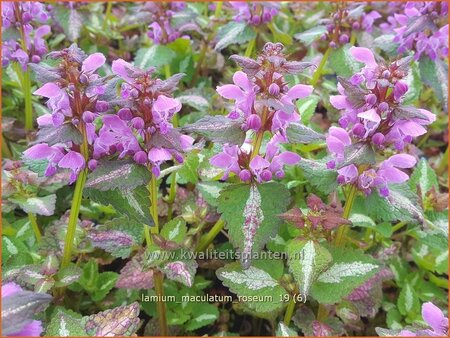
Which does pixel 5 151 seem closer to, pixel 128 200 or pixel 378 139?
pixel 128 200

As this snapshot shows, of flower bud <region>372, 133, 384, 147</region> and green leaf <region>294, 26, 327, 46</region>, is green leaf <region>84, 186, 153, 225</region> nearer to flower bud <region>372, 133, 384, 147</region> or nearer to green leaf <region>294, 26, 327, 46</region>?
flower bud <region>372, 133, 384, 147</region>

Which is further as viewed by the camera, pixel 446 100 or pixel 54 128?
pixel 446 100

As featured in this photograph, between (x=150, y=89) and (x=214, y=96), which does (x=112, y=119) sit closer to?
(x=150, y=89)

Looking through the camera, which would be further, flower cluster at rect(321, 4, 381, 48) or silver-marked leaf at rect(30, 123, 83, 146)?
flower cluster at rect(321, 4, 381, 48)

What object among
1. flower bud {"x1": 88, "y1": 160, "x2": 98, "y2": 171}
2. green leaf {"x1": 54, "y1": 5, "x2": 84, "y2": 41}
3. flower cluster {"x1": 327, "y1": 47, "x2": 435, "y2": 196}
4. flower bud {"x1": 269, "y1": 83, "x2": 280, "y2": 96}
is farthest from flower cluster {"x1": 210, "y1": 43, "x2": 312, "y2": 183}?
green leaf {"x1": 54, "y1": 5, "x2": 84, "y2": 41}

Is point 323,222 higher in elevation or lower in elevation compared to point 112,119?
lower

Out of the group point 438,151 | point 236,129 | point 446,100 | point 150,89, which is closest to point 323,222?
point 236,129
